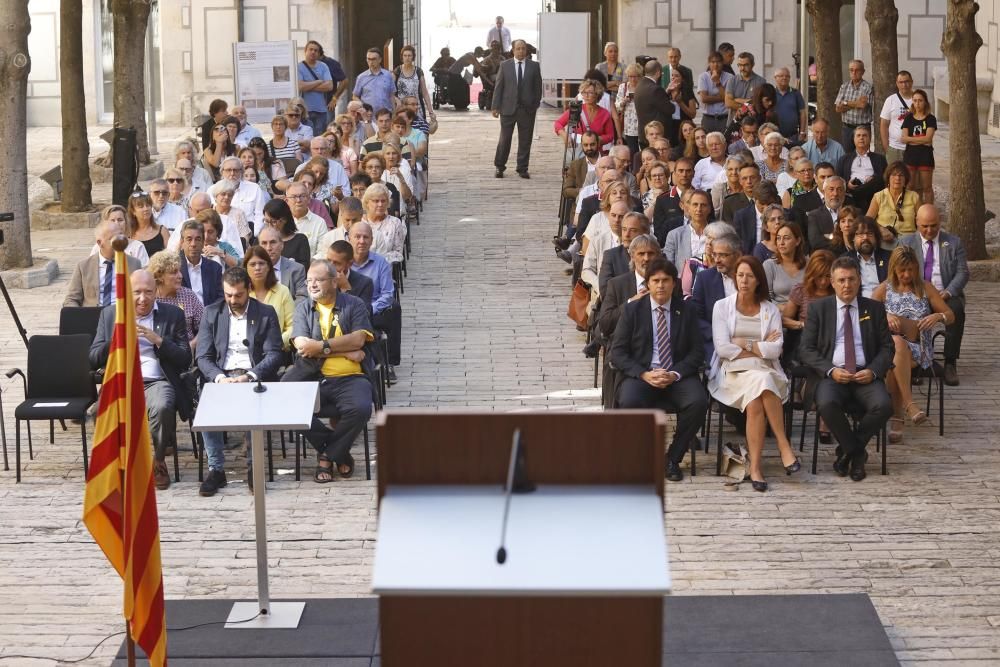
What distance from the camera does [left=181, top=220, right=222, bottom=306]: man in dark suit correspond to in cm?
1115

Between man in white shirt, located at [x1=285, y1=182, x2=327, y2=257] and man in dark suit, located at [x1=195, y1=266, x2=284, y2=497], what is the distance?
2.89 metres

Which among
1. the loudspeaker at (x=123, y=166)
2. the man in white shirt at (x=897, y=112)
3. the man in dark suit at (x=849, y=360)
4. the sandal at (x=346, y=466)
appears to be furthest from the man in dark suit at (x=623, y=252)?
the loudspeaker at (x=123, y=166)

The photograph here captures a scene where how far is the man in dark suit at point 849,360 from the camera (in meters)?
9.74

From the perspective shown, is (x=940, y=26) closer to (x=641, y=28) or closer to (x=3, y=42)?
(x=641, y=28)

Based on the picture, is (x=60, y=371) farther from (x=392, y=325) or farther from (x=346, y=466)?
(x=392, y=325)

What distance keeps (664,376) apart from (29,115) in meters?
23.1

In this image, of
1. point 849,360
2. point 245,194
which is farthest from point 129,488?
point 245,194

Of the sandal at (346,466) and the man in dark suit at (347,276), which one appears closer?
the sandal at (346,466)

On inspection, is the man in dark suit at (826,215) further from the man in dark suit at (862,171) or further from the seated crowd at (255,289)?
the seated crowd at (255,289)

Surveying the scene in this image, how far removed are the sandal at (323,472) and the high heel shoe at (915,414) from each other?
395 centimetres

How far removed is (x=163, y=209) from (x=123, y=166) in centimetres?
603

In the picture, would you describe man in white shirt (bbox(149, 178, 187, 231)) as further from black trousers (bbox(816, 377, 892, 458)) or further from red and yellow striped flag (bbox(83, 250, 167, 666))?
red and yellow striped flag (bbox(83, 250, 167, 666))

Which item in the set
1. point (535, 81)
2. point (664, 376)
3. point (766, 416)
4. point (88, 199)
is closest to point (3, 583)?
point (664, 376)

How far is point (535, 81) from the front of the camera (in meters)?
21.4
